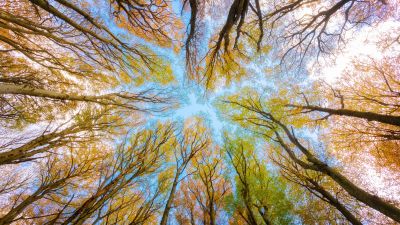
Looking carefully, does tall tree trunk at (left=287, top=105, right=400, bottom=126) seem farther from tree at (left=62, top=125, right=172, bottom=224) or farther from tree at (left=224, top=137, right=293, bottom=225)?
tree at (left=62, top=125, right=172, bottom=224)

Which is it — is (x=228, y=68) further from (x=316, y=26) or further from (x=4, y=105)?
(x=4, y=105)

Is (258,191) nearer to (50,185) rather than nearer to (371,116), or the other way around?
(371,116)

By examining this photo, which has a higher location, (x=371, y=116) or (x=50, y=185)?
(x=371, y=116)

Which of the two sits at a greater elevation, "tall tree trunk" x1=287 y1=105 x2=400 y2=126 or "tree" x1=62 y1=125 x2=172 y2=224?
"tall tree trunk" x1=287 y1=105 x2=400 y2=126

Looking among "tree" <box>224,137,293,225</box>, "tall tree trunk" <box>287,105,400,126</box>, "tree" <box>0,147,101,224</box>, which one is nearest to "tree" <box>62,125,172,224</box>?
"tree" <box>0,147,101,224</box>

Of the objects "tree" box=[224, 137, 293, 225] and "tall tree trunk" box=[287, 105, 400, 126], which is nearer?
"tall tree trunk" box=[287, 105, 400, 126]

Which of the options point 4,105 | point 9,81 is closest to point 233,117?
point 9,81

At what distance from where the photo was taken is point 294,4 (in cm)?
576

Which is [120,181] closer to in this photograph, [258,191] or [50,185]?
[50,185]

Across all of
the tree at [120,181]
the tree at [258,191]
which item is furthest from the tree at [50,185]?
the tree at [258,191]

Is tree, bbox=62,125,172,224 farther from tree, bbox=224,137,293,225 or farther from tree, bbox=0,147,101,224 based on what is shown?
tree, bbox=224,137,293,225

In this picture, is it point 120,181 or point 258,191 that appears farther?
point 258,191

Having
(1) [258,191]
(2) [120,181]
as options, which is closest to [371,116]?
(1) [258,191]

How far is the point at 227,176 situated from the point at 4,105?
378 inches
